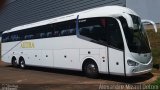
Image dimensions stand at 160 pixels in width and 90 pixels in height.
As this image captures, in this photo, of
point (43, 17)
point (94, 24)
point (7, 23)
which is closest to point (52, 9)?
point (43, 17)

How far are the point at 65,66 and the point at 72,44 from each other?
4.26ft

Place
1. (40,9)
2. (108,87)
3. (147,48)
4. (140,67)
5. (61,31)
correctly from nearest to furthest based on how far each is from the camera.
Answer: (108,87)
(140,67)
(147,48)
(61,31)
(40,9)

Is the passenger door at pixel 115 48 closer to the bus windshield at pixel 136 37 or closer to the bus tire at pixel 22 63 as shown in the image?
the bus windshield at pixel 136 37

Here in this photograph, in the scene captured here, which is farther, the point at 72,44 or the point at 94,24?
the point at 72,44

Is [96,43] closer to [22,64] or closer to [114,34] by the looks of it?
[114,34]

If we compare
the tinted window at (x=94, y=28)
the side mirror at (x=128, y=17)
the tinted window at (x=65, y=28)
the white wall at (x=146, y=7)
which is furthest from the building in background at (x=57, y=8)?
the side mirror at (x=128, y=17)

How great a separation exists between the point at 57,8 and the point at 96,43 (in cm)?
1532

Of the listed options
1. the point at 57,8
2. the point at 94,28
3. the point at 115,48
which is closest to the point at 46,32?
the point at 94,28

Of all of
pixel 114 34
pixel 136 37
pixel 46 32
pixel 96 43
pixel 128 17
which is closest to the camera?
pixel 128 17

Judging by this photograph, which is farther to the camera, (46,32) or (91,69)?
(46,32)

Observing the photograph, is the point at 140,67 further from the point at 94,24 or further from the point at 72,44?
the point at 72,44

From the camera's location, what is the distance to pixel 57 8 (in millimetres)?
25781

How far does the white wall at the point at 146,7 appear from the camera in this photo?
683 inches

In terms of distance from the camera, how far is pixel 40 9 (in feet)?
95.3
